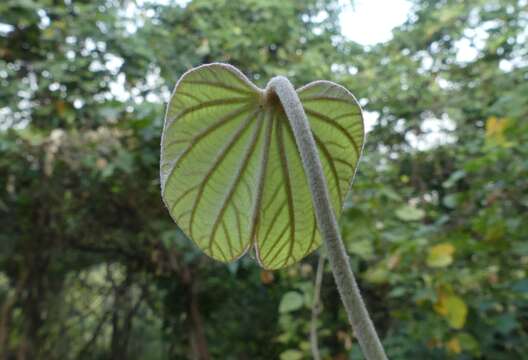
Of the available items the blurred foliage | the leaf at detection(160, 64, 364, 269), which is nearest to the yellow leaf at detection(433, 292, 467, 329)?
the blurred foliage

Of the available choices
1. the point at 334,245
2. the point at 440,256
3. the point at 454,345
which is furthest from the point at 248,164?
the point at 454,345

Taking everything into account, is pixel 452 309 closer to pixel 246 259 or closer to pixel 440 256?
pixel 440 256

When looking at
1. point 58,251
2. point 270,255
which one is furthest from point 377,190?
point 58,251

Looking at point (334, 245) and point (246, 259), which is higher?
point (246, 259)

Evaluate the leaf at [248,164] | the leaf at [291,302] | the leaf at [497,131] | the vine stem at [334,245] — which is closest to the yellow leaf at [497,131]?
the leaf at [497,131]

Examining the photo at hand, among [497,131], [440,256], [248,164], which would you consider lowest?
[248,164]

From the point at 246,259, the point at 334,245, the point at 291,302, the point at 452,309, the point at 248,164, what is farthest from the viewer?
the point at 246,259

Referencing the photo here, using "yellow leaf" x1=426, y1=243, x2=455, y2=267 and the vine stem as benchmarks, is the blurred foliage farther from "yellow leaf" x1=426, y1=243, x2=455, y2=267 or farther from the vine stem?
the vine stem

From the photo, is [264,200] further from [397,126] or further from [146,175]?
[397,126]
